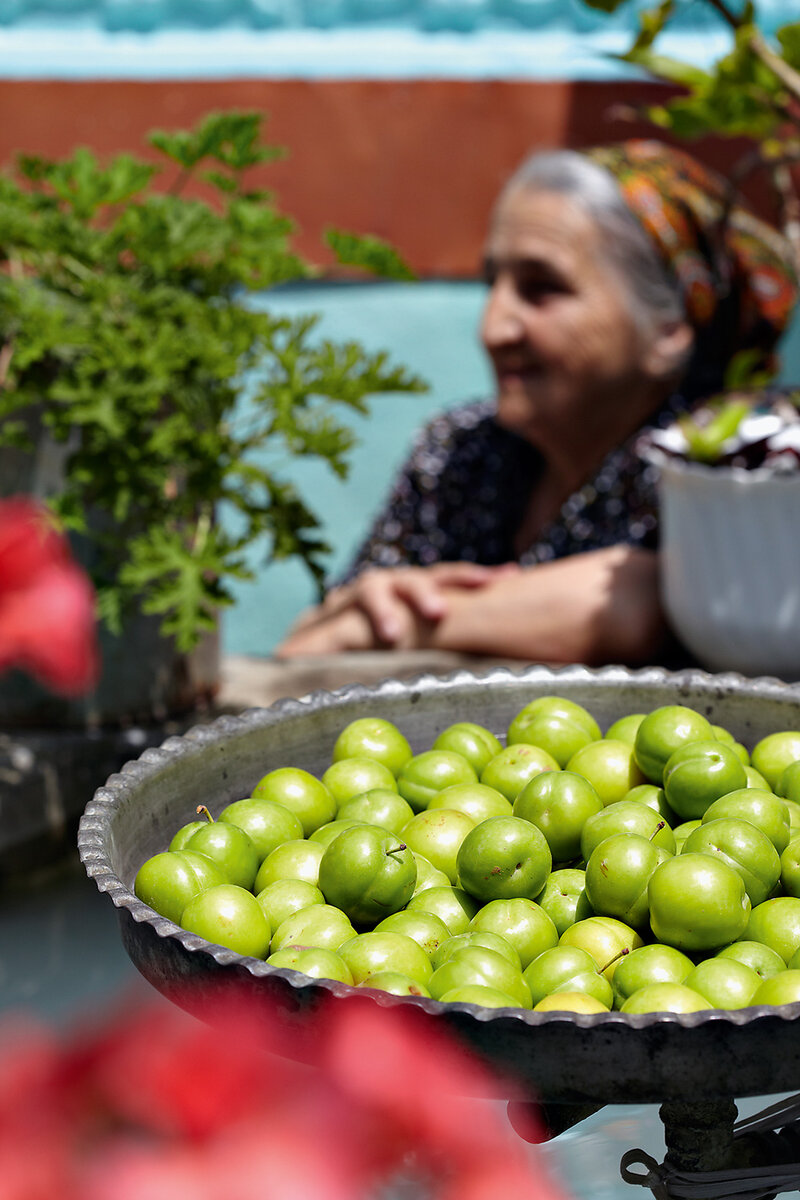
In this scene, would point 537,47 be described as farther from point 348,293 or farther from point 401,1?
point 348,293

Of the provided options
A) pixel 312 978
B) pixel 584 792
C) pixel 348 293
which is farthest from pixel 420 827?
pixel 348 293

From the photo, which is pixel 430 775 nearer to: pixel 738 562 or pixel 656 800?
pixel 656 800

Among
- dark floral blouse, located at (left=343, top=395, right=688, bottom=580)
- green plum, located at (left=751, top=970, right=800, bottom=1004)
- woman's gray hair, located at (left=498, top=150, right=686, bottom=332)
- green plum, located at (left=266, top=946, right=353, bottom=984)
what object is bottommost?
dark floral blouse, located at (left=343, top=395, right=688, bottom=580)

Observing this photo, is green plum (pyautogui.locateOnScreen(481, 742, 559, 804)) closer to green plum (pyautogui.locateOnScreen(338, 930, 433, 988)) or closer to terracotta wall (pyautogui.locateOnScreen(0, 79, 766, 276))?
green plum (pyautogui.locateOnScreen(338, 930, 433, 988))

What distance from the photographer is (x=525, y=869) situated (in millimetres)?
770

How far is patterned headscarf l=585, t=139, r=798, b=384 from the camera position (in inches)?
95.9

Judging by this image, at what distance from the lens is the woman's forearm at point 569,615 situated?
1857mm

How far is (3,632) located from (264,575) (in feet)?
11.9

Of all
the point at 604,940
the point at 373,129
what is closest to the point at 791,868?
the point at 604,940

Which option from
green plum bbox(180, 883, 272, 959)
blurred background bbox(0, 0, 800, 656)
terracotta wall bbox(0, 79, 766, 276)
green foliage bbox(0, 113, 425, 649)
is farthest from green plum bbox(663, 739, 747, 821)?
terracotta wall bbox(0, 79, 766, 276)

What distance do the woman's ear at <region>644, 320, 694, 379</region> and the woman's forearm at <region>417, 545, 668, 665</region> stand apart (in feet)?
2.18

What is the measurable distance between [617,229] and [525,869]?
6.29ft

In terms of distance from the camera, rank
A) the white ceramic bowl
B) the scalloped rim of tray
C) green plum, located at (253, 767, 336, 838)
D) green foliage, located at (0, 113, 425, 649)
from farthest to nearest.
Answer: the white ceramic bowl < green foliage, located at (0, 113, 425, 649) < green plum, located at (253, 767, 336, 838) < the scalloped rim of tray

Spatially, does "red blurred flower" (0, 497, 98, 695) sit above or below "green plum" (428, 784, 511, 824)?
above
